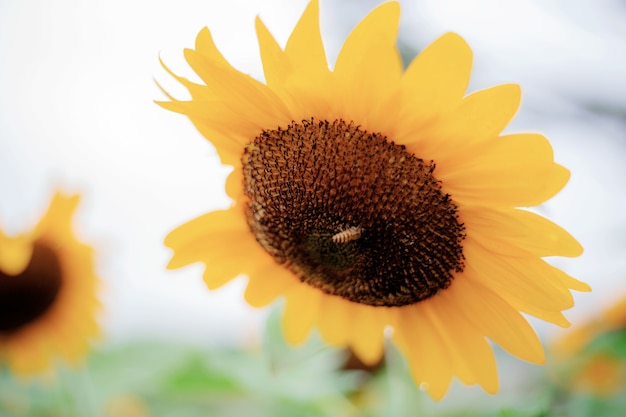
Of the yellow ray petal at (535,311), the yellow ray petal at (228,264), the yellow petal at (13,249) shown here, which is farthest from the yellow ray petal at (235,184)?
the yellow petal at (13,249)

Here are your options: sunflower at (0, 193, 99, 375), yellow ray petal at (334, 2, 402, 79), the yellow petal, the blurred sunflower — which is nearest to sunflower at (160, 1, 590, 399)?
yellow ray petal at (334, 2, 402, 79)

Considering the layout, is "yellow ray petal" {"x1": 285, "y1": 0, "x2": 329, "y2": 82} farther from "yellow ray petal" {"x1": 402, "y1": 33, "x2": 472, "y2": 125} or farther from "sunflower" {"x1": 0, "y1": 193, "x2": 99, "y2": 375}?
"sunflower" {"x1": 0, "y1": 193, "x2": 99, "y2": 375}

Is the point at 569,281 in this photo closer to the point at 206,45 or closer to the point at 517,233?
the point at 517,233

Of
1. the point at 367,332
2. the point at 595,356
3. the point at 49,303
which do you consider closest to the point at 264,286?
the point at 367,332

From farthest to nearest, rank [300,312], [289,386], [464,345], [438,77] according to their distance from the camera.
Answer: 1. [289,386]
2. [300,312]
3. [464,345]
4. [438,77]

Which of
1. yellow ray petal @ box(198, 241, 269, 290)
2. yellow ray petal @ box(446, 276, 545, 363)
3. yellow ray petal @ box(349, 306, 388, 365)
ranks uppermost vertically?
yellow ray petal @ box(446, 276, 545, 363)

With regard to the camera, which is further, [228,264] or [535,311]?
[228,264]
